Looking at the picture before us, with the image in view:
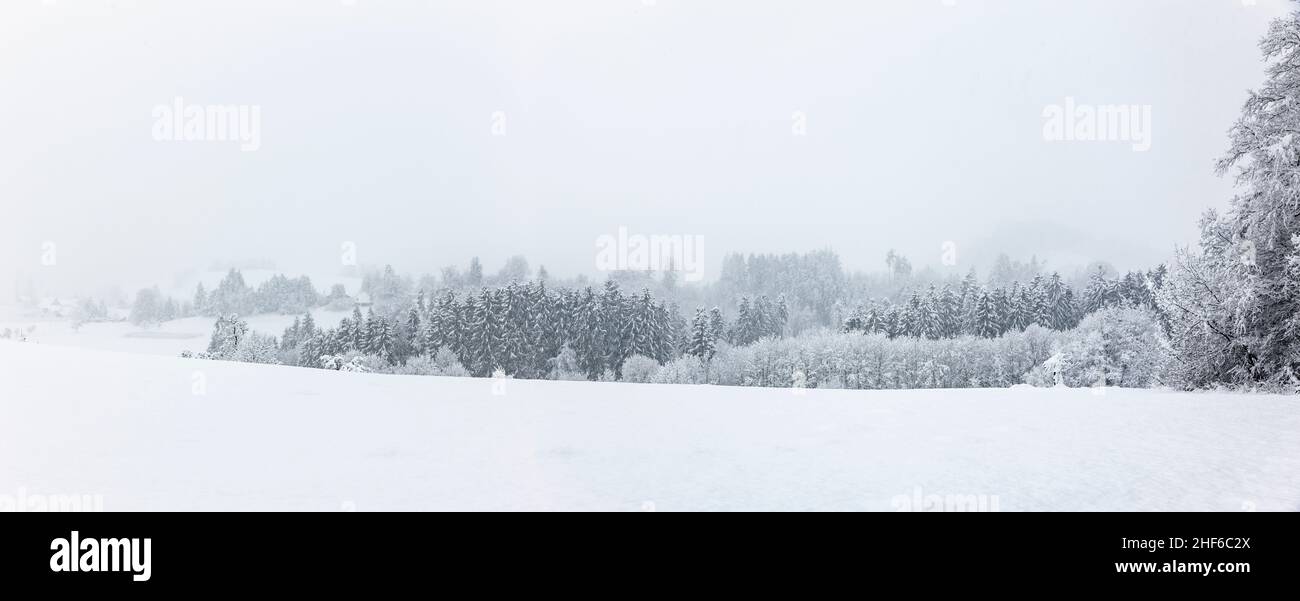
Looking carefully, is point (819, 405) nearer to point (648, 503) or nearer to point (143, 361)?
point (648, 503)

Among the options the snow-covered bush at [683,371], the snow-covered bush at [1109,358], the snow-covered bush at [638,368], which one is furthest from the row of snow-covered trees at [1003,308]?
the snow-covered bush at [638,368]

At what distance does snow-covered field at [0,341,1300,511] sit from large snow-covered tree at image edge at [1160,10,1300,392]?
4.75m

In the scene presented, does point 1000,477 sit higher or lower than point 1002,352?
higher

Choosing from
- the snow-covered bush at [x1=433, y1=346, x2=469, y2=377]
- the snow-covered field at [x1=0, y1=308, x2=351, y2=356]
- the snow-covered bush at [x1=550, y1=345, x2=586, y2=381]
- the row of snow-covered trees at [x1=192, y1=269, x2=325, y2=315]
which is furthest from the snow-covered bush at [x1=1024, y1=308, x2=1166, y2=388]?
the row of snow-covered trees at [x1=192, y1=269, x2=325, y2=315]

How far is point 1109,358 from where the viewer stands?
79438 millimetres

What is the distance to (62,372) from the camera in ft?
39.2

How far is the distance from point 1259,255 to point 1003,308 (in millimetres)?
100108

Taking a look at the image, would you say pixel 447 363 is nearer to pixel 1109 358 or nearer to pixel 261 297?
pixel 261 297

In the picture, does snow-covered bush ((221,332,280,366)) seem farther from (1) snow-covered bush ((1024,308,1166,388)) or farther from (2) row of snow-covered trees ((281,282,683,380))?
(1) snow-covered bush ((1024,308,1166,388))

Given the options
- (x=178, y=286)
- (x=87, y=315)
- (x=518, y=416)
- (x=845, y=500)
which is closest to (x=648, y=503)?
(x=845, y=500)

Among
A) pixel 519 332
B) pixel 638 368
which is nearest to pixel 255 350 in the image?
pixel 519 332

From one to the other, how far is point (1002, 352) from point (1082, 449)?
102230mm
